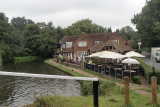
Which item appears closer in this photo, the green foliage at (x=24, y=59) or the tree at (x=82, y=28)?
the green foliage at (x=24, y=59)

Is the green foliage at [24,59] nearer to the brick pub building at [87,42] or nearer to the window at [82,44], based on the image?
the brick pub building at [87,42]


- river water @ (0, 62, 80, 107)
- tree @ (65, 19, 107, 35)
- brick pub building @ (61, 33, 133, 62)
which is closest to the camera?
river water @ (0, 62, 80, 107)

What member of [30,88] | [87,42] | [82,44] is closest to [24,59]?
[82,44]

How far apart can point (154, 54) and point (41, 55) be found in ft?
131

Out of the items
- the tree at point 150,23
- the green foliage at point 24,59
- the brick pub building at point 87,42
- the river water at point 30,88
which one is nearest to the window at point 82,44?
the brick pub building at point 87,42

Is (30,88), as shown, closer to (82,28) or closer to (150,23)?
(150,23)

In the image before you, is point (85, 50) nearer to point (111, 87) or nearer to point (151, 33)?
point (151, 33)

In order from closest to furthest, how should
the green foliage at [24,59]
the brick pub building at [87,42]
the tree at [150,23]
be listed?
the tree at [150,23], the brick pub building at [87,42], the green foliage at [24,59]

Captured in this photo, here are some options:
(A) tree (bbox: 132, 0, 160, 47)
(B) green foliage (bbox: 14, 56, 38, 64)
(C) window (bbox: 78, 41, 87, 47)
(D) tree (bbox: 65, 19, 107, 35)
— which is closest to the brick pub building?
(C) window (bbox: 78, 41, 87, 47)

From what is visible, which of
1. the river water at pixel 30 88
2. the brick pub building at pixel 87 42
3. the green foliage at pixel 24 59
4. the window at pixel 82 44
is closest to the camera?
the river water at pixel 30 88

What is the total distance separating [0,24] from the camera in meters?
52.3

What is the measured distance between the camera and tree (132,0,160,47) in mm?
32656

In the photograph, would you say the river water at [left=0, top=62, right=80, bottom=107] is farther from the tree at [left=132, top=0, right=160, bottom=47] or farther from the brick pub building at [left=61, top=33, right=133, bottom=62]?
the brick pub building at [left=61, top=33, right=133, bottom=62]

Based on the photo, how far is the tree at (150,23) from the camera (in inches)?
1286
